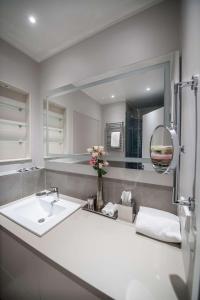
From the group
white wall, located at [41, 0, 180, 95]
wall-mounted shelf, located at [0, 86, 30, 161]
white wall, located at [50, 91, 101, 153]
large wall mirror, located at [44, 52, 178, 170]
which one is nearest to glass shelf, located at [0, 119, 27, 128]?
wall-mounted shelf, located at [0, 86, 30, 161]

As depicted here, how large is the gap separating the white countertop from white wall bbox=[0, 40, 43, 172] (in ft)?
2.75

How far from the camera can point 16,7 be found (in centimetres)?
102

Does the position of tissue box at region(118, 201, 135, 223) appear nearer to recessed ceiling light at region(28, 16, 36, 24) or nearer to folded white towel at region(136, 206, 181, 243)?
folded white towel at region(136, 206, 181, 243)

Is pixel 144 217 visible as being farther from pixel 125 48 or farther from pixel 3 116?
pixel 3 116

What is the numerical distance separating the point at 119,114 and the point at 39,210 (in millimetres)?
1248

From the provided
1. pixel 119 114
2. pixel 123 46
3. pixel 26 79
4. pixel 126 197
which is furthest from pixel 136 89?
pixel 26 79

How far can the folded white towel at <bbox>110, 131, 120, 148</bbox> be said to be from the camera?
1.12m

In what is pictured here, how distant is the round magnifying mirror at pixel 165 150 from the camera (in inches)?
23.4

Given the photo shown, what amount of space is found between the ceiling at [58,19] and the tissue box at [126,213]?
4.98 ft

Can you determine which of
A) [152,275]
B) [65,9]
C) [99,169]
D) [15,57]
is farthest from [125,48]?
[152,275]

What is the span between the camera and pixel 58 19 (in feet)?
3.62

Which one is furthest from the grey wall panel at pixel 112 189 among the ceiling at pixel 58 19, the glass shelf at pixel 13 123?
the ceiling at pixel 58 19

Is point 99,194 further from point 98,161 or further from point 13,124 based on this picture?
point 13,124

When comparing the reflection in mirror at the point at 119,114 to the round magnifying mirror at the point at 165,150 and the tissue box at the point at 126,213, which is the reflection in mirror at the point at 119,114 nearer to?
the round magnifying mirror at the point at 165,150
